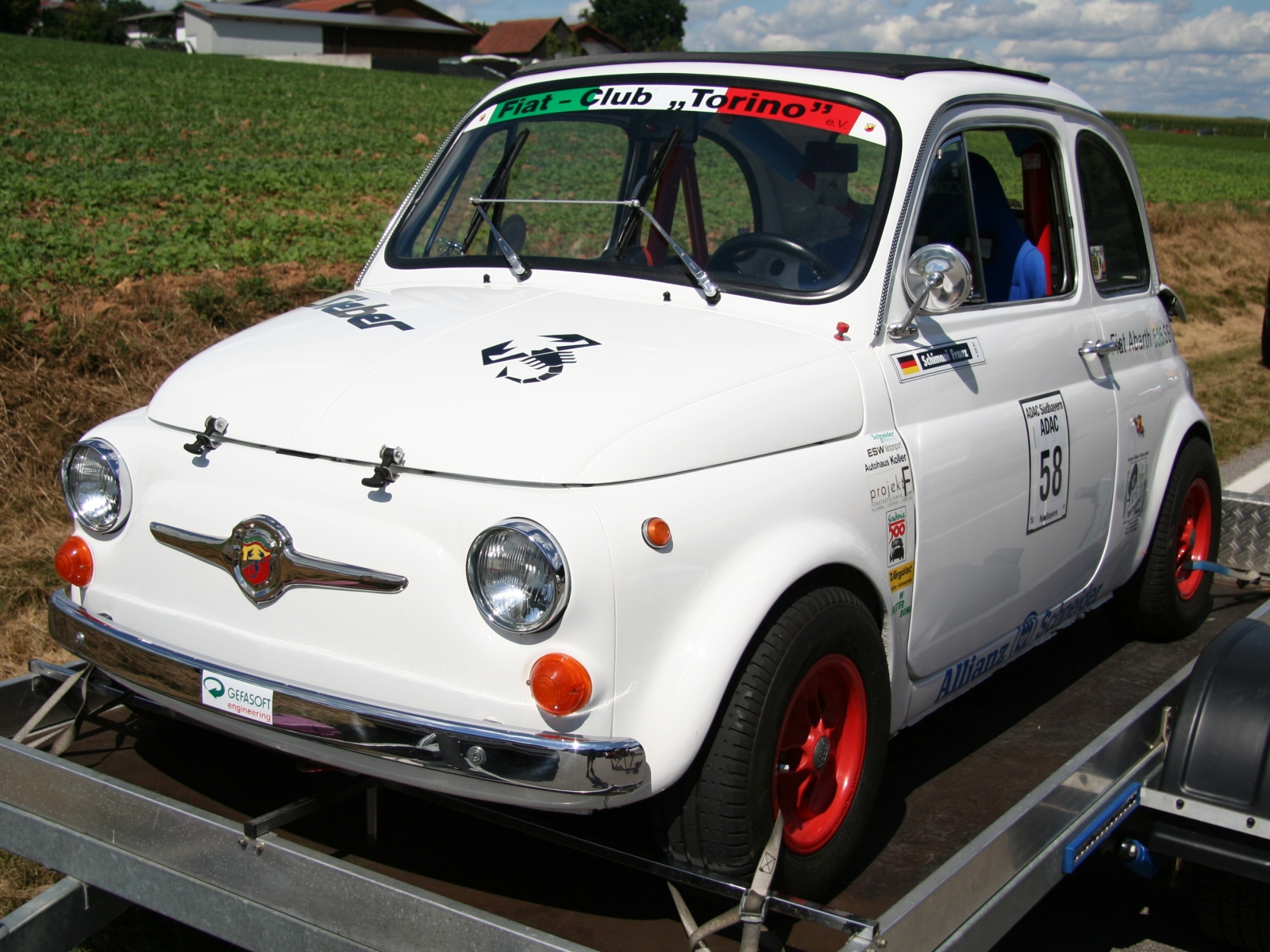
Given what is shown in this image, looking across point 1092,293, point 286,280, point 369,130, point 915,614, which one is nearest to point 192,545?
point 915,614

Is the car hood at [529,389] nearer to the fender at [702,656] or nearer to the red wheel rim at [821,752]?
the fender at [702,656]

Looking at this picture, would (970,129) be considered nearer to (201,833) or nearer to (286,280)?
(201,833)

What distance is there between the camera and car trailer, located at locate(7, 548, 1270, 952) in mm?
2246

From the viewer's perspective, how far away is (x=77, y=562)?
110 inches

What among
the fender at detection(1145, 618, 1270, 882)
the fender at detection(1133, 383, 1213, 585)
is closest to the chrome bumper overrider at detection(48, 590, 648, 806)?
the fender at detection(1145, 618, 1270, 882)

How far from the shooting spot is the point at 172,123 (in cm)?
2302

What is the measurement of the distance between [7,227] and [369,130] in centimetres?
1706

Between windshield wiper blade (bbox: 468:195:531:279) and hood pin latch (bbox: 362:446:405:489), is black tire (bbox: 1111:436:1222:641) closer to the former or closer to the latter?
windshield wiper blade (bbox: 468:195:531:279)

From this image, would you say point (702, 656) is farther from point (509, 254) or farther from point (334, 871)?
point (509, 254)

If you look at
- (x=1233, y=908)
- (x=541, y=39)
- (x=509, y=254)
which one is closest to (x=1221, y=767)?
(x=1233, y=908)

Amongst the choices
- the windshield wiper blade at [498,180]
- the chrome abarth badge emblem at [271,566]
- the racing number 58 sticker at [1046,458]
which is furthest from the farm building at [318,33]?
the chrome abarth badge emblem at [271,566]

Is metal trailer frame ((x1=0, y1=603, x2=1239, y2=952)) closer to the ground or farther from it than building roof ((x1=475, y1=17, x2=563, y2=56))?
closer to the ground

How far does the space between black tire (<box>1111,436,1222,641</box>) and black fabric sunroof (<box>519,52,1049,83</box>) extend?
5.10 ft

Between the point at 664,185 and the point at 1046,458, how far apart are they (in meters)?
1.39
